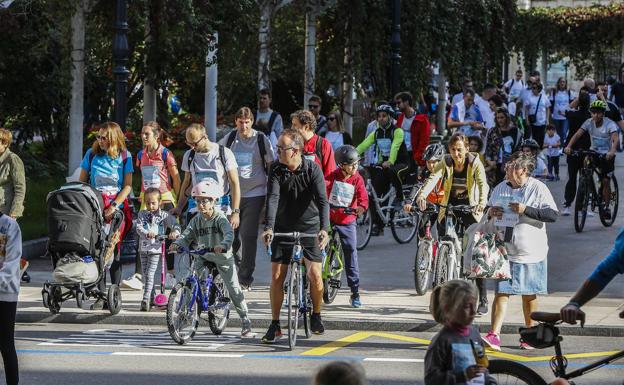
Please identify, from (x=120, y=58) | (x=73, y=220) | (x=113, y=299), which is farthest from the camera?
(x=120, y=58)

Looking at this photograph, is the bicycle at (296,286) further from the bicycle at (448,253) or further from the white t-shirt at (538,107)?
the white t-shirt at (538,107)

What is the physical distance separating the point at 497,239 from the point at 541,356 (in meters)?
1.02

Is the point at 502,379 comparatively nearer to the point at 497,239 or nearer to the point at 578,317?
the point at 578,317

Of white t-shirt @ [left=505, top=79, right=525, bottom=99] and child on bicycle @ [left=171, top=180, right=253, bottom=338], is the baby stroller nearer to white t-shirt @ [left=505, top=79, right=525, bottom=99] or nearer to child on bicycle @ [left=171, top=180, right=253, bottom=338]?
child on bicycle @ [left=171, top=180, right=253, bottom=338]

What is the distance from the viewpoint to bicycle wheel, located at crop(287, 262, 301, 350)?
1140 centimetres

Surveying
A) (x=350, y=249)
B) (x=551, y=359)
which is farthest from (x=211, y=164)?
(x=551, y=359)

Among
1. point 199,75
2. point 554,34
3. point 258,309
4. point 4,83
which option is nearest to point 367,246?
point 258,309

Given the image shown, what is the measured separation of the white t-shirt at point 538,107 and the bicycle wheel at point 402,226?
1298cm

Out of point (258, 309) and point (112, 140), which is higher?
point (112, 140)

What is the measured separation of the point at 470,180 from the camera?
43.9 feet

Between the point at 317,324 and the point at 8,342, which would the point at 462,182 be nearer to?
the point at 317,324

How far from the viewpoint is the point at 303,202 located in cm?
1177

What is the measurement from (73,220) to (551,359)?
652 cm

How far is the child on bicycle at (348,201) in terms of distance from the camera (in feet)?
43.5
